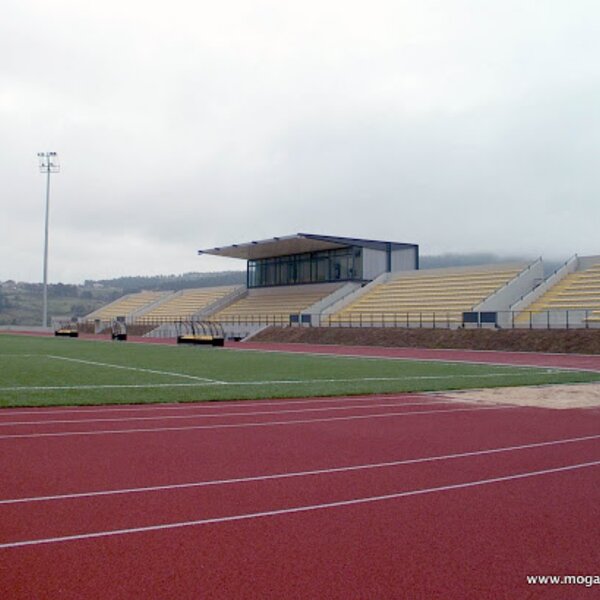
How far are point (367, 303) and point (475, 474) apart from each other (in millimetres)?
45954

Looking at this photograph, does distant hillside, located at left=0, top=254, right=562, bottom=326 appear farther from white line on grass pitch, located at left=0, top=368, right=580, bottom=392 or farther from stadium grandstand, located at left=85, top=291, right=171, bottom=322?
white line on grass pitch, located at left=0, top=368, right=580, bottom=392

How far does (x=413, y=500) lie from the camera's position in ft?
19.7

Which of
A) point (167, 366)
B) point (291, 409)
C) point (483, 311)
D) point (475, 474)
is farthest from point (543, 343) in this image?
point (475, 474)

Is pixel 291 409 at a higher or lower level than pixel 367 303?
lower

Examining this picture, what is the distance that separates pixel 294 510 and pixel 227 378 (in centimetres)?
1303

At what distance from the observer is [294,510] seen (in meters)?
5.64

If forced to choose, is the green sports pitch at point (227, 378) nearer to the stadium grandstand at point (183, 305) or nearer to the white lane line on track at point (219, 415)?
the white lane line on track at point (219, 415)

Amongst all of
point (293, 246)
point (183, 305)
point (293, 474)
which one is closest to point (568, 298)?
point (293, 246)

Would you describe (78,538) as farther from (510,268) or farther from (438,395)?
(510,268)

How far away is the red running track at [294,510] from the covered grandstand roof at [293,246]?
4628cm

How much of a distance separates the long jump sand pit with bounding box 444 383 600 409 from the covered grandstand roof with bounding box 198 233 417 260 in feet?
130

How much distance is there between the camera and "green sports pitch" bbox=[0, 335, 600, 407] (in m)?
14.0

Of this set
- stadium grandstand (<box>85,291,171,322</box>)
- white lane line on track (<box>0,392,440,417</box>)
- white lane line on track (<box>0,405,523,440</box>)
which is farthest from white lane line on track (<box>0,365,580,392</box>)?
stadium grandstand (<box>85,291,171,322</box>)

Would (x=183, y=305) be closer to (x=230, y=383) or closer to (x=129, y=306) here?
(x=129, y=306)
